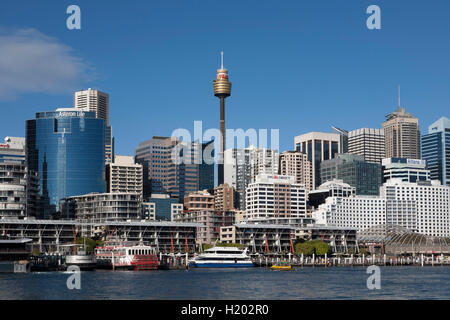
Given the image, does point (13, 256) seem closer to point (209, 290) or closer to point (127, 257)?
point (127, 257)

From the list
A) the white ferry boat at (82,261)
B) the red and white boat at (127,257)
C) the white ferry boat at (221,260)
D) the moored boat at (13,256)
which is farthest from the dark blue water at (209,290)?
the white ferry boat at (221,260)

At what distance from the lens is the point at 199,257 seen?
193 meters

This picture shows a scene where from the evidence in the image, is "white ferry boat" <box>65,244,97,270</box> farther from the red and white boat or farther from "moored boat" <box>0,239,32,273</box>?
"moored boat" <box>0,239,32,273</box>

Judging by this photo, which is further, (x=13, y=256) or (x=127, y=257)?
(x=127, y=257)

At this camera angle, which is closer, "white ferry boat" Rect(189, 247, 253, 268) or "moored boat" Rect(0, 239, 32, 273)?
"moored boat" Rect(0, 239, 32, 273)

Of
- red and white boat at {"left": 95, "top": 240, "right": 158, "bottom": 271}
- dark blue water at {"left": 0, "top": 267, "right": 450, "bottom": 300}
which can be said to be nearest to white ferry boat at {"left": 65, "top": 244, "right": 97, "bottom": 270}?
red and white boat at {"left": 95, "top": 240, "right": 158, "bottom": 271}

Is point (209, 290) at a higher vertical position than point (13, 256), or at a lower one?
lower

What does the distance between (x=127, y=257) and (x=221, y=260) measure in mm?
35435

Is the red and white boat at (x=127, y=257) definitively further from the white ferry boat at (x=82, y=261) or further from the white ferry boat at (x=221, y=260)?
the white ferry boat at (x=221, y=260)

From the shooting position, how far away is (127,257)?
541 feet

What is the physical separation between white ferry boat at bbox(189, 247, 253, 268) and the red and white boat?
75.3ft

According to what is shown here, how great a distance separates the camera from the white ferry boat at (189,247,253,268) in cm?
19038

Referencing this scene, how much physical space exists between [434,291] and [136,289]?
41.9 m

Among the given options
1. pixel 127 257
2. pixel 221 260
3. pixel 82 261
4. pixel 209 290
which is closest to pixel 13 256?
pixel 82 261
